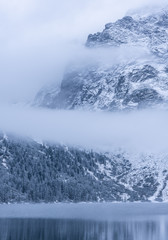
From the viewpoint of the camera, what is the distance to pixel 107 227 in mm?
197875

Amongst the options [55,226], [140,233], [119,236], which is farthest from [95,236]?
[55,226]

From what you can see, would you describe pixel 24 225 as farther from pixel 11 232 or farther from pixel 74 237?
pixel 74 237

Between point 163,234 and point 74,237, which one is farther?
point 163,234

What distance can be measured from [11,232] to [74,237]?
21.5 metres

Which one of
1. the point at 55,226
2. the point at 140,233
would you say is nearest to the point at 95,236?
the point at 140,233

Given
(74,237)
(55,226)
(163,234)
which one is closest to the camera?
(74,237)

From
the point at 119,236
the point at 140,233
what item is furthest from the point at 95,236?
the point at 140,233

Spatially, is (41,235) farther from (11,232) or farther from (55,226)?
(55,226)

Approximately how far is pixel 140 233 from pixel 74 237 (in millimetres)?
29164

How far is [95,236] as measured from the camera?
168 meters

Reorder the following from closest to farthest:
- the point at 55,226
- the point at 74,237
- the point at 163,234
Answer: the point at 74,237 < the point at 163,234 < the point at 55,226

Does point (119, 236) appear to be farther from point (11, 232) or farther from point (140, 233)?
point (11, 232)

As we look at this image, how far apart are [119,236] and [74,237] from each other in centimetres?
1672

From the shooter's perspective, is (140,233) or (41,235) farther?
(140,233)
